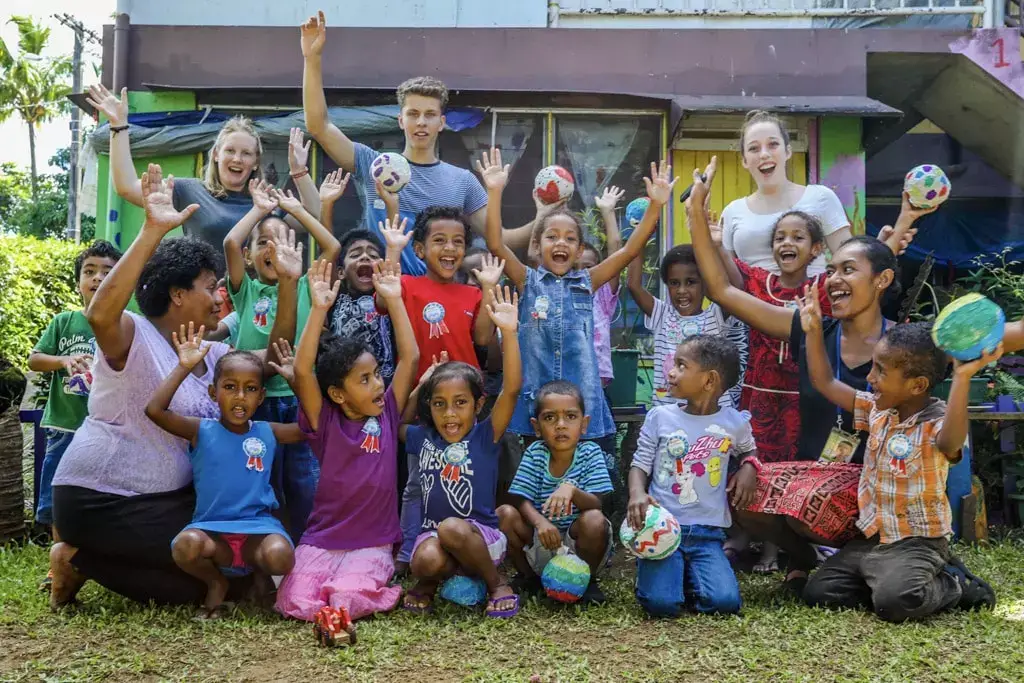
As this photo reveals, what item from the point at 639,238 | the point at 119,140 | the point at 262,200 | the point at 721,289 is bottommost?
the point at 721,289

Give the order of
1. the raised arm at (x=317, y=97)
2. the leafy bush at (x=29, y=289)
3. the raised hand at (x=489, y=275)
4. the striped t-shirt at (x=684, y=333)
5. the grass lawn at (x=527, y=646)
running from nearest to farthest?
the grass lawn at (x=527, y=646) < the raised hand at (x=489, y=275) < the striped t-shirt at (x=684, y=333) < the raised arm at (x=317, y=97) < the leafy bush at (x=29, y=289)

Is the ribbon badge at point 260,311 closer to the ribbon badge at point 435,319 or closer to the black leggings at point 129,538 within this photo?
the ribbon badge at point 435,319

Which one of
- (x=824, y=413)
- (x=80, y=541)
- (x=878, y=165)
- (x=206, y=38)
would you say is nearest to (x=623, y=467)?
(x=824, y=413)

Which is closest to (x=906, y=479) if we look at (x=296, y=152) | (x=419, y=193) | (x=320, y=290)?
(x=320, y=290)

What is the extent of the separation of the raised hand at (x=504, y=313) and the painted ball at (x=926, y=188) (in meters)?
2.04

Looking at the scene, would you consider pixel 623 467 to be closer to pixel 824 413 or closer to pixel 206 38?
pixel 824 413

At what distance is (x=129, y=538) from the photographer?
368 cm

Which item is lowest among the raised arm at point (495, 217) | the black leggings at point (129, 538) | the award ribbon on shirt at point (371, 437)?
the black leggings at point (129, 538)

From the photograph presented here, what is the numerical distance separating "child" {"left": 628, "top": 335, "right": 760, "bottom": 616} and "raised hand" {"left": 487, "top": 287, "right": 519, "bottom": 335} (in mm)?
743

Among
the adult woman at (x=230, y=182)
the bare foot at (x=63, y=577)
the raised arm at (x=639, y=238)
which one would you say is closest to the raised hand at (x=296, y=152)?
the adult woman at (x=230, y=182)

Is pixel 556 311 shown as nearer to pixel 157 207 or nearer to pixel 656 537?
pixel 656 537

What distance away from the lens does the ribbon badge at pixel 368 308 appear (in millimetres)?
4453

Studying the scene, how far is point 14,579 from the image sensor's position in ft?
14.0

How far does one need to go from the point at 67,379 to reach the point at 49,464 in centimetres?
46
